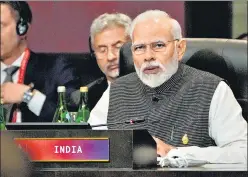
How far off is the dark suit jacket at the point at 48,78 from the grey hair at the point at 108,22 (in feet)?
0.54

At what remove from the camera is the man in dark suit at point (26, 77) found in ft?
10.6

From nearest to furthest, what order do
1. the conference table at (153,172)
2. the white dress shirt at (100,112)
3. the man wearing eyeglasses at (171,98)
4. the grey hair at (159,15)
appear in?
the conference table at (153,172) < the man wearing eyeglasses at (171,98) < the grey hair at (159,15) < the white dress shirt at (100,112)

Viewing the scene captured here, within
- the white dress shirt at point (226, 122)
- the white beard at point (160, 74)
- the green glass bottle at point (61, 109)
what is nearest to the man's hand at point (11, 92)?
the green glass bottle at point (61, 109)

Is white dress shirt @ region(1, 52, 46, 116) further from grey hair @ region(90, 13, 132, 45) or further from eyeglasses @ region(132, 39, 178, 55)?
eyeglasses @ region(132, 39, 178, 55)

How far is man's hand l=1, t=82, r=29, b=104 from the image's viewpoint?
10.6 ft

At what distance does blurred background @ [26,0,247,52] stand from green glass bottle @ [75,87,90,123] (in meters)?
0.17

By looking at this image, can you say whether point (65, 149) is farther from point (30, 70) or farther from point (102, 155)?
point (30, 70)

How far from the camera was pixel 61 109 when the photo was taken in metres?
3.19

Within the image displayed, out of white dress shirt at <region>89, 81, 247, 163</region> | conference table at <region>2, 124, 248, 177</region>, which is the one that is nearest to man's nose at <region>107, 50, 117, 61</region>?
white dress shirt at <region>89, 81, 247, 163</region>

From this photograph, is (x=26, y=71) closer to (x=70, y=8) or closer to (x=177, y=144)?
(x=70, y=8)

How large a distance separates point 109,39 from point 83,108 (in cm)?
30

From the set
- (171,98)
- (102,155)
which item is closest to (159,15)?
(171,98)

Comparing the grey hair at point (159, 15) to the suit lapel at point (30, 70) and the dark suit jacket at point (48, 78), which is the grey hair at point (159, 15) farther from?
the suit lapel at point (30, 70)

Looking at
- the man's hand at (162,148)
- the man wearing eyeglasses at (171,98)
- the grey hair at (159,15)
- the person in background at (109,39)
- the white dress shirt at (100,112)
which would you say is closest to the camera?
the man's hand at (162,148)
